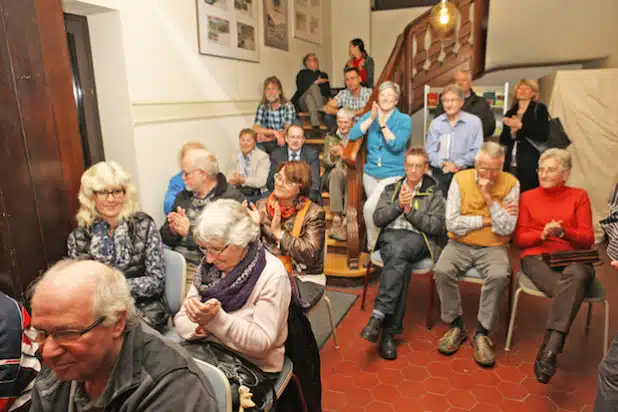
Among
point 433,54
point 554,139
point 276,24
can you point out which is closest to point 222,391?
point 554,139

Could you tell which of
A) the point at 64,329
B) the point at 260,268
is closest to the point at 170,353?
the point at 64,329

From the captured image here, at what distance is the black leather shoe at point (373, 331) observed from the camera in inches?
107

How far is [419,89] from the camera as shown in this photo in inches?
203

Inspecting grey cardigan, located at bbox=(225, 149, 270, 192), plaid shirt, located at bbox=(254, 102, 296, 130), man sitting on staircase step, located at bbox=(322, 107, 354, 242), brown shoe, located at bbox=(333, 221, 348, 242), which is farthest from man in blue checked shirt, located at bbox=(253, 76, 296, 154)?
brown shoe, located at bbox=(333, 221, 348, 242)

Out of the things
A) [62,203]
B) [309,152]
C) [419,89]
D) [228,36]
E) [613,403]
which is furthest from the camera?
[419,89]

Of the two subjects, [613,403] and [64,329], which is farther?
[613,403]

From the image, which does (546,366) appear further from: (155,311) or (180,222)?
(180,222)

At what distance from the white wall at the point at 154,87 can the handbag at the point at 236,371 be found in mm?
2034

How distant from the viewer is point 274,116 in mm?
4723

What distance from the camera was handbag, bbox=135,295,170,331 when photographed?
2.10 metres

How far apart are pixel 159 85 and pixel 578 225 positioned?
3.10m

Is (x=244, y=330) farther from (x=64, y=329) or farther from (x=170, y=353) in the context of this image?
(x=64, y=329)

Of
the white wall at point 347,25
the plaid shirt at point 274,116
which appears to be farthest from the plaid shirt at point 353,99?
the white wall at point 347,25

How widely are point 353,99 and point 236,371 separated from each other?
383cm
